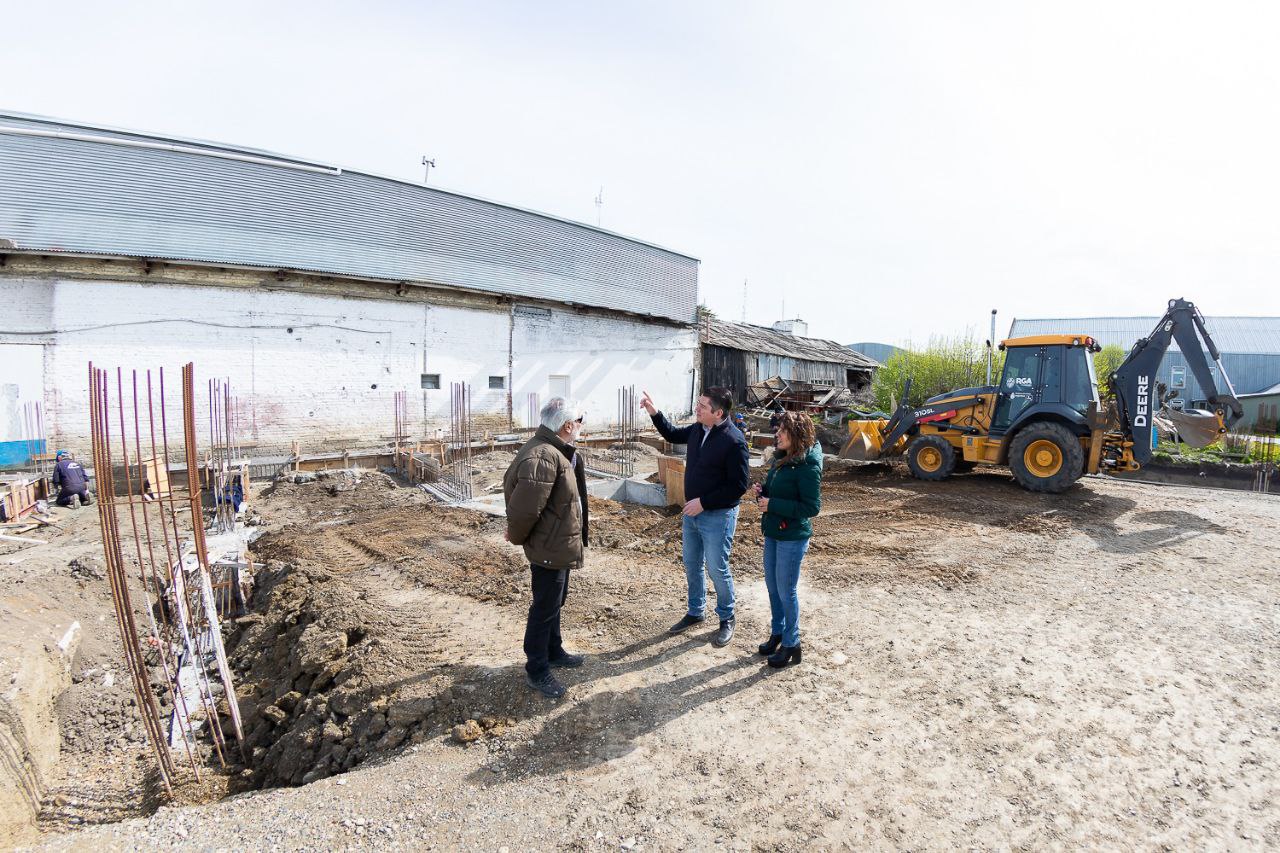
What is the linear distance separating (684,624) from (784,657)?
0.85 m

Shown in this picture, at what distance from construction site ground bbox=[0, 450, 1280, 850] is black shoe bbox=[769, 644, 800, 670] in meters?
0.07

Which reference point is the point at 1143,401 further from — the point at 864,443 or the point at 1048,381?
the point at 864,443

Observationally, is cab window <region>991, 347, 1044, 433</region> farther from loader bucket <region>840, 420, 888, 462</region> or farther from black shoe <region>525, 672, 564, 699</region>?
black shoe <region>525, 672, 564, 699</region>

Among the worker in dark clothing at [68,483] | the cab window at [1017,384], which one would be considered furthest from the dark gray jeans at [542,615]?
the worker in dark clothing at [68,483]

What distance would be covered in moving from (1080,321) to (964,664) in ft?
138

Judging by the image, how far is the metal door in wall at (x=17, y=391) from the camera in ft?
36.3

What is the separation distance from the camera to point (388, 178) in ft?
50.3

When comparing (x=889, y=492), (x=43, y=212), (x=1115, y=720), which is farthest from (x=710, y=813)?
(x=43, y=212)

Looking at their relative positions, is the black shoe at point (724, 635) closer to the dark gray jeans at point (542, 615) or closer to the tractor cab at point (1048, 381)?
the dark gray jeans at point (542, 615)

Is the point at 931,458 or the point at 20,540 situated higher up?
the point at 931,458

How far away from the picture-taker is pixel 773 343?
2570cm

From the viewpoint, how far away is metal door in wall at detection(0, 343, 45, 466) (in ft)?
36.3

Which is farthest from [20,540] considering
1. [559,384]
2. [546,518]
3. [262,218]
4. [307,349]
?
[559,384]

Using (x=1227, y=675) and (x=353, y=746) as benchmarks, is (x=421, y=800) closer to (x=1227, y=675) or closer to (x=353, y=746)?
(x=353, y=746)
